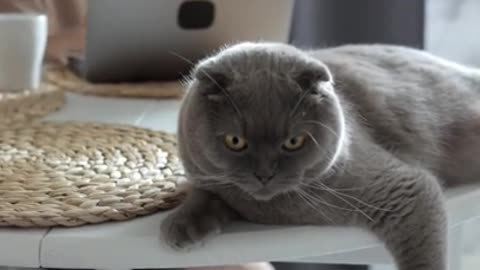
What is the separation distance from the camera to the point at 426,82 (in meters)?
1.20

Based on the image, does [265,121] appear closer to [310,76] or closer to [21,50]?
[310,76]

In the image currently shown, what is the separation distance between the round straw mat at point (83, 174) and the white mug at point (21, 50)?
0.23 m

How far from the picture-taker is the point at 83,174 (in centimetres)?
104

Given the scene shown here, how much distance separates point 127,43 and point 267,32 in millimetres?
263

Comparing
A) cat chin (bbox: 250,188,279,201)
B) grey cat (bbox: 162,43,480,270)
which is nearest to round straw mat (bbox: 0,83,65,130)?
grey cat (bbox: 162,43,480,270)

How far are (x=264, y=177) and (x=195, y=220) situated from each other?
0.09 metres

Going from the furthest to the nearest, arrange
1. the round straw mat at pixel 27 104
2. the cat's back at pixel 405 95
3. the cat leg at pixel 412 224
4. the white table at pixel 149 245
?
1. the round straw mat at pixel 27 104
2. the cat's back at pixel 405 95
3. the cat leg at pixel 412 224
4. the white table at pixel 149 245

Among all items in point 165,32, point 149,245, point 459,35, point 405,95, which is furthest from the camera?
point 459,35

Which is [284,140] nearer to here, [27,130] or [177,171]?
[177,171]

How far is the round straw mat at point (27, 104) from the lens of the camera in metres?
1.28

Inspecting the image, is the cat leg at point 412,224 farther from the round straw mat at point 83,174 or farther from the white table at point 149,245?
the round straw mat at point 83,174

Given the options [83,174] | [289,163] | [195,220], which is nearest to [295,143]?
[289,163]

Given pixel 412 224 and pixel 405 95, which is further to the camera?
pixel 405 95

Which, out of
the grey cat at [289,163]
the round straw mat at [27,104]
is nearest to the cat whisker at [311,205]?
the grey cat at [289,163]
